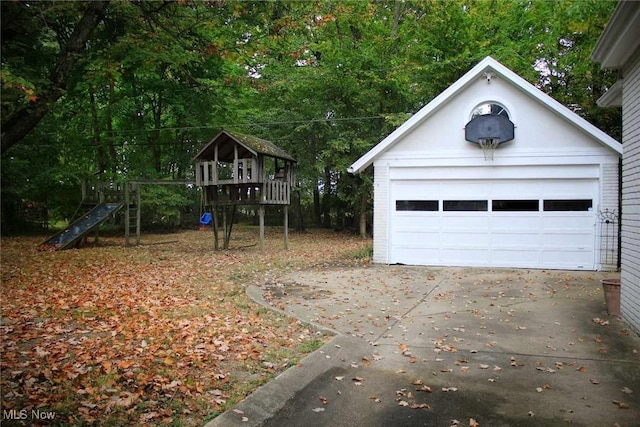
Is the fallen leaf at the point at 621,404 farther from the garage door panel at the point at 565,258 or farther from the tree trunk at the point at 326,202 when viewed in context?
the tree trunk at the point at 326,202

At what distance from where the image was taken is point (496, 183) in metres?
12.8

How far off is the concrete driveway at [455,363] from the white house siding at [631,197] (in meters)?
0.43

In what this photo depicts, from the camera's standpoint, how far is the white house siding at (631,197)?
21.1 feet

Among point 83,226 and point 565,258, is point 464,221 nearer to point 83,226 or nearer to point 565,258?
point 565,258

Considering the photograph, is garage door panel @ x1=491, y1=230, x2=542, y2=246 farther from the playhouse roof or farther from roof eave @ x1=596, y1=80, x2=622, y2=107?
the playhouse roof

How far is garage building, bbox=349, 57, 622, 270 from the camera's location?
12.0m

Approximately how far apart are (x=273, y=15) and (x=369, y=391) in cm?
681

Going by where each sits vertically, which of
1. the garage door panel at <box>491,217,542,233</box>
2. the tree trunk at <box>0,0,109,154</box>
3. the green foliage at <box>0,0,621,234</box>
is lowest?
the garage door panel at <box>491,217,542,233</box>

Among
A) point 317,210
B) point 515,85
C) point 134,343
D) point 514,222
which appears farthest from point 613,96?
point 317,210

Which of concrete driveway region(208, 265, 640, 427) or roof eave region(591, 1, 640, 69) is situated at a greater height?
roof eave region(591, 1, 640, 69)

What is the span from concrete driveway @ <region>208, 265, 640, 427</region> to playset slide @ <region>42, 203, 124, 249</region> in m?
9.83

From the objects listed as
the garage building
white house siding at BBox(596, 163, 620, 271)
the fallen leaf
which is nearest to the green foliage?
the garage building

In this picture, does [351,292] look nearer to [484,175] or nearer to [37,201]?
[484,175]

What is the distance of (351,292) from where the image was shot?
944 centimetres
